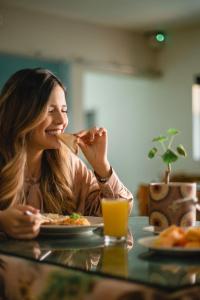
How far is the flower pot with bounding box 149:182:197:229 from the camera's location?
1.27m

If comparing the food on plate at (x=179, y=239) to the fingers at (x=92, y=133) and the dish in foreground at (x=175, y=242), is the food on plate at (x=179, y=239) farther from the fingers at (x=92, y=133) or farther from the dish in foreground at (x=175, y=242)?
the fingers at (x=92, y=133)

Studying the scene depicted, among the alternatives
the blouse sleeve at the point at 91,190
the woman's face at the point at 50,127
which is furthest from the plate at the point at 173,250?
the woman's face at the point at 50,127

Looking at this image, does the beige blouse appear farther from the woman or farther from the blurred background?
the blurred background

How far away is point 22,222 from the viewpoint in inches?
50.5

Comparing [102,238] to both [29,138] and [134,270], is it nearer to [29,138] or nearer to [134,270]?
[134,270]

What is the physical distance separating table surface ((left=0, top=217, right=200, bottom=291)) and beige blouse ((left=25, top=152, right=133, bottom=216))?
0.35 metres

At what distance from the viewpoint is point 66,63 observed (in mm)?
5844

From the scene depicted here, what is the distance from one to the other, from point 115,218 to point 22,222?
0.21 meters

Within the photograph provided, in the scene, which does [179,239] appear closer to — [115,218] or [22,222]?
[115,218]

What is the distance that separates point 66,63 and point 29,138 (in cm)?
419

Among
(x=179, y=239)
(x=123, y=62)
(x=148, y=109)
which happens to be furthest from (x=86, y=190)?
(x=148, y=109)

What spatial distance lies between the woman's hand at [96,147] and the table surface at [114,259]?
1.28 feet

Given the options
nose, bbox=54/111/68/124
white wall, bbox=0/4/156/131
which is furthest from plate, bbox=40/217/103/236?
white wall, bbox=0/4/156/131

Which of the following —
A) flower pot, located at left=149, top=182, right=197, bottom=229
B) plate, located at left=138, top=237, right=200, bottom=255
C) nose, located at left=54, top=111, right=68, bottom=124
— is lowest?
plate, located at left=138, top=237, right=200, bottom=255
